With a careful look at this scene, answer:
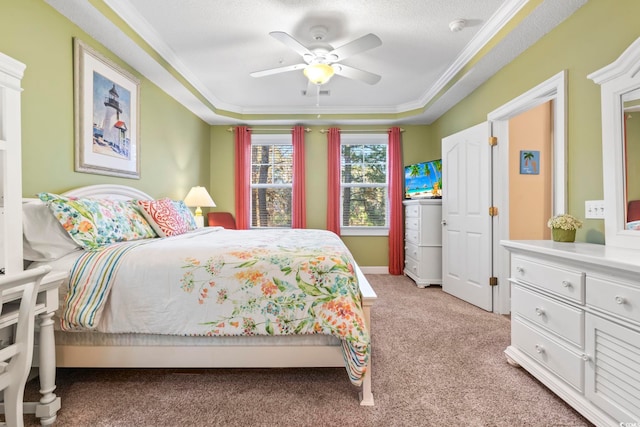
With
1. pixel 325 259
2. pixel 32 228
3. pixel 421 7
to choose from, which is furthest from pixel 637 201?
pixel 32 228

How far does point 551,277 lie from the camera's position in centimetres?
163

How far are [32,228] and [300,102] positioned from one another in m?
3.40

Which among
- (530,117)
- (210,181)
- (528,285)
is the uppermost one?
(530,117)

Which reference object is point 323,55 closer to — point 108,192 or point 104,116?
point 104,116

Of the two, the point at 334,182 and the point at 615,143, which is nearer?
the point at 615,143

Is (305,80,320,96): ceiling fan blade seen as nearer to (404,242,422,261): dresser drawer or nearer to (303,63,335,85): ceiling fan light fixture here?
(303,63,335,85): ceiling fan light fixture

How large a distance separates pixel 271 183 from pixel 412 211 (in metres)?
2.30

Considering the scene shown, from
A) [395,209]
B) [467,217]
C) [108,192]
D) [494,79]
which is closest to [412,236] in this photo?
[395,209]

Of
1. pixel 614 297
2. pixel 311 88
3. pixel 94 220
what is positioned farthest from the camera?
pixel 311 88

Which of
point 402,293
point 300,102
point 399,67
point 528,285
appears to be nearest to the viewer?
point 528,285

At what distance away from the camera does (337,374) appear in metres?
1.84

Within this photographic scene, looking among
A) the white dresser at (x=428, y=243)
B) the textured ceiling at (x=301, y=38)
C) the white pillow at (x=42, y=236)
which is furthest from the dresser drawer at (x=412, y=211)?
the white pillow at (x=42, y=236)

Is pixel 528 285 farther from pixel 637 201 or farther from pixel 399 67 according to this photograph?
pixel 399 67

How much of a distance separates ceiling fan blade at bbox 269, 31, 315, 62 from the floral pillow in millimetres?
1666
